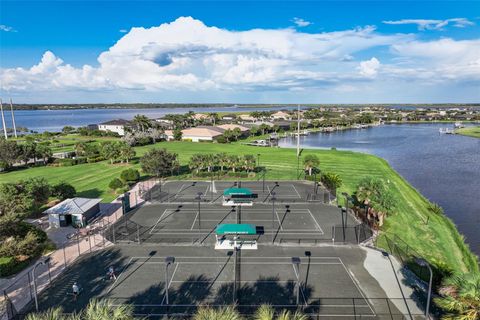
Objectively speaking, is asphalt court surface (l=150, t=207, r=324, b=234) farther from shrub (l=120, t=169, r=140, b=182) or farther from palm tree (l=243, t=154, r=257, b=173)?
palm tree (l=243, t=154, r=257, b=173)

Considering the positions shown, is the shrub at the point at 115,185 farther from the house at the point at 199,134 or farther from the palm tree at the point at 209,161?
the house at the point at 199,134

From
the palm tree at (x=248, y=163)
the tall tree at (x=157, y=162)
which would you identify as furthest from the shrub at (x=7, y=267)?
the palm tree at (x=248, y=163)

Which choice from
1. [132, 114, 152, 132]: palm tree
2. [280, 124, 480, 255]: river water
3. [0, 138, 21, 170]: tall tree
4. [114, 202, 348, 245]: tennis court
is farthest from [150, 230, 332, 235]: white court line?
[132, 114, 152, 132]: palm tree

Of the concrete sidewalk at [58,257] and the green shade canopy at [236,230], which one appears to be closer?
the concrete sidewalk at [58,257]

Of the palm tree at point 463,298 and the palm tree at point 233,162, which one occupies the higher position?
the palm tree at point 463,298

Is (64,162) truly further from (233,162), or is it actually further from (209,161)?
(233,162)

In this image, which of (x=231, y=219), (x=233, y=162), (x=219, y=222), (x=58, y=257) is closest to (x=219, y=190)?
(x=233, y=162)
